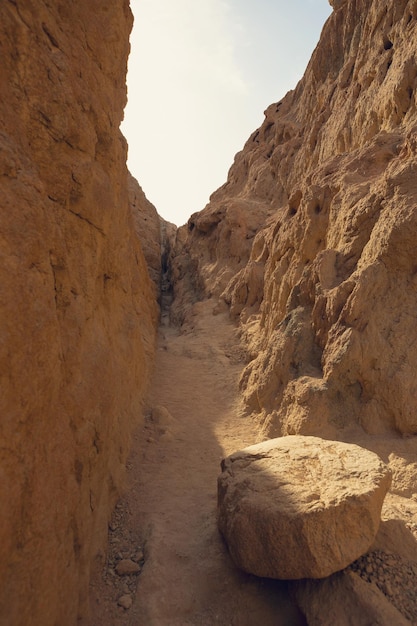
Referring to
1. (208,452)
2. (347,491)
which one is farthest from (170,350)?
(347,491)

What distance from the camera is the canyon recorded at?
3.11m

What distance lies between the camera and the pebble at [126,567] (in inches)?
174

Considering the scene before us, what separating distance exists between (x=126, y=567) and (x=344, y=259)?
20.2 ft

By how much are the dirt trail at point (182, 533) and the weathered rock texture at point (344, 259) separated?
125cm

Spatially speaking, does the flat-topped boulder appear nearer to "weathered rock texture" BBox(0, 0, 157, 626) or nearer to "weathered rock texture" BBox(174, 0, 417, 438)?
"weathered rock texture" BBox(0, 0, 157, 626)

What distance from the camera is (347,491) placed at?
386cm

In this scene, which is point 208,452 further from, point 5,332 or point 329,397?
point 5,332

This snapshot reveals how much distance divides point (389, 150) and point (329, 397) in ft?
18.1

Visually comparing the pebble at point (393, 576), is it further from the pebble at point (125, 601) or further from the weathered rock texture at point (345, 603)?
the pebble at point (125, 601)

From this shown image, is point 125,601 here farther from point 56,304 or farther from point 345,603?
point 56,304

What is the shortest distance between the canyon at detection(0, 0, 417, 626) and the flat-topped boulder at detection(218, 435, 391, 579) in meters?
0.33

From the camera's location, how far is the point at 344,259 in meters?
7.59

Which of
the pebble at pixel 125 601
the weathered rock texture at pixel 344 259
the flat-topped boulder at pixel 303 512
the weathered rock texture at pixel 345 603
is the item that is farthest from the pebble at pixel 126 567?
the weathered rock texture at pixel 344 259

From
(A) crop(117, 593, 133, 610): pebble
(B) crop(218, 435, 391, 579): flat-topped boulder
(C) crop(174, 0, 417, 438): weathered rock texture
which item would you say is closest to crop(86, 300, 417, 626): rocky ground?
(A) crop(117, 593, 133, 610): pebble
